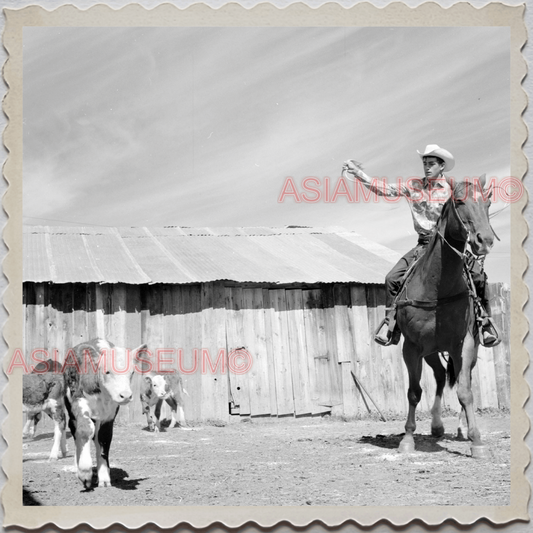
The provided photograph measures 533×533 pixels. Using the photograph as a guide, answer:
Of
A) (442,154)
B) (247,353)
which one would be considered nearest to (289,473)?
(247,353)

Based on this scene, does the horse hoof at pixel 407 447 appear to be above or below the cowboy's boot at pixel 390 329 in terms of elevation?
below

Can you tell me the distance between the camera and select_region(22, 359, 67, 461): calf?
22.4 ft

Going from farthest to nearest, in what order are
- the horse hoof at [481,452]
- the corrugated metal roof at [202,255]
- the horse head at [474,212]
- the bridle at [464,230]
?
the corrugated metal roof at [202,255]
the horse hoof at [481,452]
the bridle at [464,230]
the horse head at [474,212]

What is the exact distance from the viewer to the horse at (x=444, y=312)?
260 inches

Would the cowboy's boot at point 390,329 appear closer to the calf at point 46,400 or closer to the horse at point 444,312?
the horse at point 444,312

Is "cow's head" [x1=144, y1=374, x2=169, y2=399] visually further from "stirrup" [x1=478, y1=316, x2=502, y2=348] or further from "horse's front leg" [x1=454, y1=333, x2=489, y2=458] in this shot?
"stirrup" [x1=478, y1=316, x2=502, y2=348]

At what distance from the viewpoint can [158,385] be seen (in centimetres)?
870

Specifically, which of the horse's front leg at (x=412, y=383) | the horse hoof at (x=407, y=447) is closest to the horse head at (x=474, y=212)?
the horse's front leg at (x=412, y=383)

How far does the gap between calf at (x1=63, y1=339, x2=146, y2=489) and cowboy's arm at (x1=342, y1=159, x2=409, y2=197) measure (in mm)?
2872

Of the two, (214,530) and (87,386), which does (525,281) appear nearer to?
(214,530)

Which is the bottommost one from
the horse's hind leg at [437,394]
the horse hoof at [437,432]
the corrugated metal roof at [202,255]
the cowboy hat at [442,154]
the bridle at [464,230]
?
the horse hoof at [437,432]

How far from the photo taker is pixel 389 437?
7.79 meters

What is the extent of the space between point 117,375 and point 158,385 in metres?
2.70

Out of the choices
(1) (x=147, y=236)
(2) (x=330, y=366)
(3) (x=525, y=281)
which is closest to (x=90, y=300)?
(1) (x=147, y=236)
